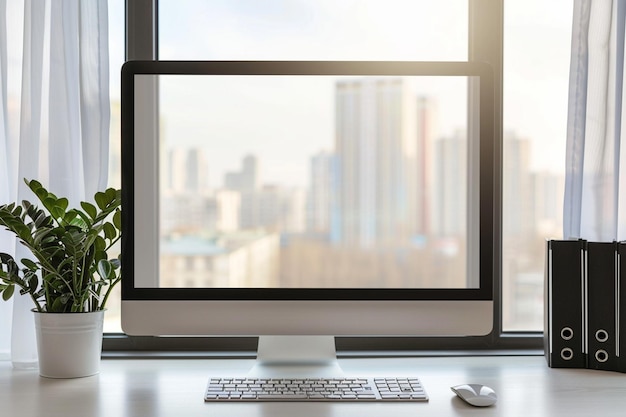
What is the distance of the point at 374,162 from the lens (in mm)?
1376

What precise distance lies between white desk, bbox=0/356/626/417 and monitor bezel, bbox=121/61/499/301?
199mm

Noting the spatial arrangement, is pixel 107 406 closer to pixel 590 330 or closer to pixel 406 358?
pixel 406 358

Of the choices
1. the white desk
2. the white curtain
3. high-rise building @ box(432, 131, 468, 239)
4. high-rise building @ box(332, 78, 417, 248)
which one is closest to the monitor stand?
the white desk

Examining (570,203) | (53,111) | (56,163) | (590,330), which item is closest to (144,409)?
(56,163)

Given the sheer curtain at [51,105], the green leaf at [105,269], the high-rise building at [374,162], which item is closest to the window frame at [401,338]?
the sheer curtain at [51,105]

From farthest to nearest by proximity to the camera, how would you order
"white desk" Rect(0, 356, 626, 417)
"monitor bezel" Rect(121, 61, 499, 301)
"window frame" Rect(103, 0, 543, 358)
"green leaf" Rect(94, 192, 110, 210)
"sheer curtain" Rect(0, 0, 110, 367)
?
"window frame" Rect(103, 0, 543, 358), "sheer curtain" Rect(0, 0, 110, 367), "green leaf" Rect(94, 192, 110, 210), "monitor bezel" Rect(121, 61, 499, 301), "white desk" Rect(0, 356, 626, 417)

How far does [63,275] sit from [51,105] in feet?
1.45

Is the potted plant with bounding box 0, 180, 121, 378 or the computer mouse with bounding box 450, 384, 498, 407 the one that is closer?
the computer mouse with bounding box 450, 384, 498, 407

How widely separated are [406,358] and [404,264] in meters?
0.39

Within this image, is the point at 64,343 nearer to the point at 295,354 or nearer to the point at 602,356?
the point at 295,354

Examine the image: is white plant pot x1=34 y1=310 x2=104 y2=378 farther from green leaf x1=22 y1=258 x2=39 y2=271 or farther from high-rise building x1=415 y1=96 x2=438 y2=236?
high-rise building x1=415 y1=96 x2=438 y2=236

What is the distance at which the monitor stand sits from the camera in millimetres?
1420

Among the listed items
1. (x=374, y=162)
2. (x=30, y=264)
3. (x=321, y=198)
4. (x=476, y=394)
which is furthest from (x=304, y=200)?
(x=30, y=264)

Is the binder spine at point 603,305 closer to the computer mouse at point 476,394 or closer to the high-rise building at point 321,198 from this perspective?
the computer mouse at point 476,394
